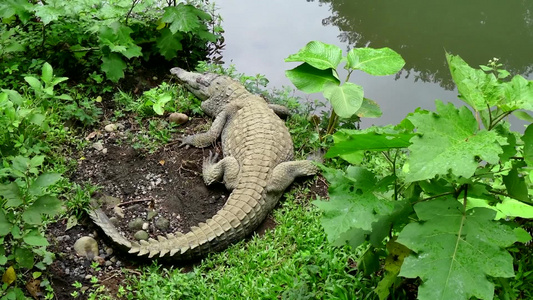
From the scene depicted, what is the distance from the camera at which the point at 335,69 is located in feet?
12.6

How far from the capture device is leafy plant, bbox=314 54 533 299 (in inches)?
70.7

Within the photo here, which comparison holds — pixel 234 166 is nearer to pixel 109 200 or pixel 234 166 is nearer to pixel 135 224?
pixel 135 224

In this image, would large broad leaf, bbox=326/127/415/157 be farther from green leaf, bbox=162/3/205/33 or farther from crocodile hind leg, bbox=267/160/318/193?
green leaf, bbox=162/3/205/33

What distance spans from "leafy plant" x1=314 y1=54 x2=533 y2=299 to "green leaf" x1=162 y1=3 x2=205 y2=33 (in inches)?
125

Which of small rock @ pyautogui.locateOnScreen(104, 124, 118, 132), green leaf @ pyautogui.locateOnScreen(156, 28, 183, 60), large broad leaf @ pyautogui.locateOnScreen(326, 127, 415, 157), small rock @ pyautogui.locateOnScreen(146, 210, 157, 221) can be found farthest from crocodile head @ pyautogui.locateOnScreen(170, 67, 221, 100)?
large broad leaf @ pyautogui.locateOnScreen(326, 127, 415, 157)

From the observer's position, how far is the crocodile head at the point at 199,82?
493 cm

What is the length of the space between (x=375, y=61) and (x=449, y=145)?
7.17 ft

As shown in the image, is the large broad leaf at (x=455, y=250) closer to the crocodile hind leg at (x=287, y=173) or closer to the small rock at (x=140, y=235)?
the crocodile hind leg at (x=287, y=173)

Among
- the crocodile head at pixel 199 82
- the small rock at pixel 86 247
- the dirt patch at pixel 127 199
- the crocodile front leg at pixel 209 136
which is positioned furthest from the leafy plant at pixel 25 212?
the crocodile head at pixel 199 82

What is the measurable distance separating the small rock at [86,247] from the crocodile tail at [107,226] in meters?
0.12

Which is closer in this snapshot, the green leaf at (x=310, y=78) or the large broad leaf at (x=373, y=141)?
the large broad leaf at (x=373, y=141)

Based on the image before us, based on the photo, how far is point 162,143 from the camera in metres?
4.46

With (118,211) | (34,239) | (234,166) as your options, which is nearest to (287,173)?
(234,166)

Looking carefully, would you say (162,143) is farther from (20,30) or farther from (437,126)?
(437,126)
